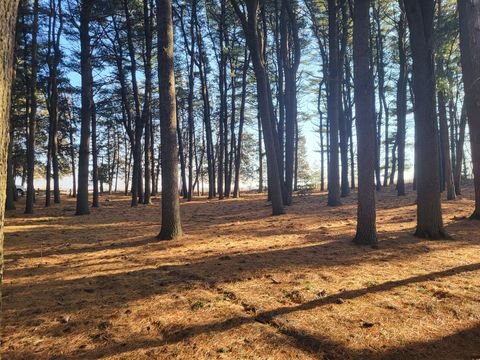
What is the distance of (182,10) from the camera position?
62.7 ft

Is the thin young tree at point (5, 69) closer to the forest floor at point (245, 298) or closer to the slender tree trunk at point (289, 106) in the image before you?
the forest floor at point (245, 298)

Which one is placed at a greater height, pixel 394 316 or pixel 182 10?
pixel 182 10

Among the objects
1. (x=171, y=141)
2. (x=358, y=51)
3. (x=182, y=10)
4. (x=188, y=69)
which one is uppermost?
(x=182, y=10)

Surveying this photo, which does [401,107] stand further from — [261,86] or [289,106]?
[261,86]

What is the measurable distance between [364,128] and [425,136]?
5.50 feet

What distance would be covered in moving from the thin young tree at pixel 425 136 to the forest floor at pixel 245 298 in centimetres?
61

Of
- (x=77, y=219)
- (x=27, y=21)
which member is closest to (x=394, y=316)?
(x=77, y=219)

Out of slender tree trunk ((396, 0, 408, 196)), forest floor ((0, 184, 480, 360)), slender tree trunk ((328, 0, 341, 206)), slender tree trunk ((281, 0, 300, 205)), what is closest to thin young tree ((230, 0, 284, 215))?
slender tree trunk ((281, 0, 300, 205))

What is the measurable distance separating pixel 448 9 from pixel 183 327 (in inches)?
757

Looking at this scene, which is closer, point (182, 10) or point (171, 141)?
point (171, 141)

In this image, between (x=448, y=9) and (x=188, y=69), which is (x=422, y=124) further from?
(x=188, y=69)

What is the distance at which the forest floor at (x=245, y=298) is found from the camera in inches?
107

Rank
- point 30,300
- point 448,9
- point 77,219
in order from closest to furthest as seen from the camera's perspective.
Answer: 1. point 30,300
2. point 77,219
3. point 448,9

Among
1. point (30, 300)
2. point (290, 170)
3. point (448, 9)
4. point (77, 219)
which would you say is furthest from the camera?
point (448, 9)
